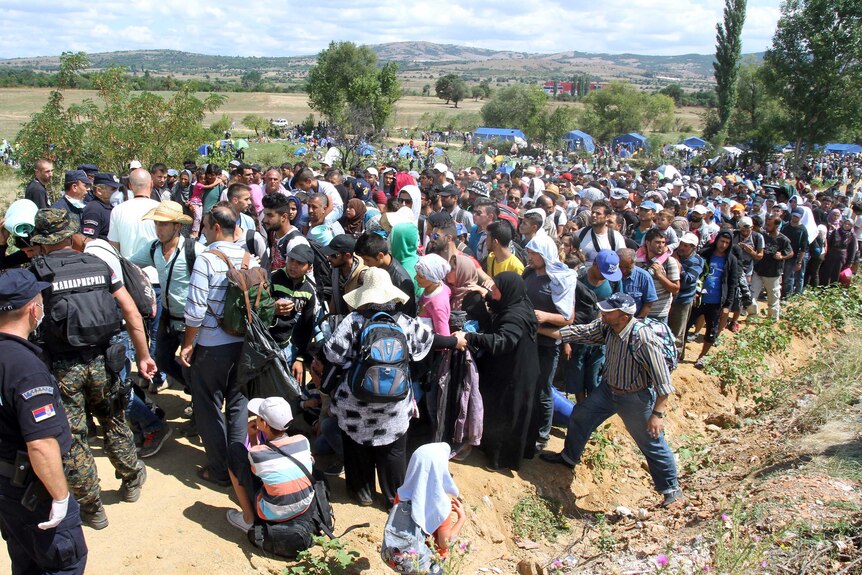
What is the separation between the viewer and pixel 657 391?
4828mm

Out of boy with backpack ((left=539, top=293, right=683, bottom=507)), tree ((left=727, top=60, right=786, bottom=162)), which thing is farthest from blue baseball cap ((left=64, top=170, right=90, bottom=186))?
tree ((left=727, top=60, right=786, bottom=162))

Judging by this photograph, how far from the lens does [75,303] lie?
365 centimetres

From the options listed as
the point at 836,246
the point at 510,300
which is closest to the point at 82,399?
the point at 510,300

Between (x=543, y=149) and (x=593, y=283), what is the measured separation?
141ft

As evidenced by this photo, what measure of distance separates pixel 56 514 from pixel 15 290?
1.01 m

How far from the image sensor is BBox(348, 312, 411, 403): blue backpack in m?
3.96

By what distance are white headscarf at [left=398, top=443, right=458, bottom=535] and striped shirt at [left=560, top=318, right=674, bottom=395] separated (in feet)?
6.49

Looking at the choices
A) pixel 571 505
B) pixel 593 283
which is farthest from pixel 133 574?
pixel 593 283

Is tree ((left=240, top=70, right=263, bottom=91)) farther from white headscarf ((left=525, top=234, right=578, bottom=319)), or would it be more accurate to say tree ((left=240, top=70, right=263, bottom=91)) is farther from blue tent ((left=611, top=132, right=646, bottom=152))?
white headscarf ((left=525, top=234, right=578, bottom=319))

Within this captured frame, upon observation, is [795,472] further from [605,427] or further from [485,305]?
[485,305]

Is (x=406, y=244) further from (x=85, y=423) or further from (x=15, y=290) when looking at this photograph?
(x=15, y=290)

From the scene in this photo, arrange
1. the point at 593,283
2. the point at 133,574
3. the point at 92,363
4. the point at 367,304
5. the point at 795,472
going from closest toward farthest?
1. the point at 133,574
2. the point at 92,363
3. the point at 367,304
4. the point at 795,472
5. the point at 593,283

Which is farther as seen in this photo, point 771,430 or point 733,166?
point 733,166

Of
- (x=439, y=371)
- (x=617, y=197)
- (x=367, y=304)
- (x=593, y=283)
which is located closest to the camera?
(x=367, y=304)
